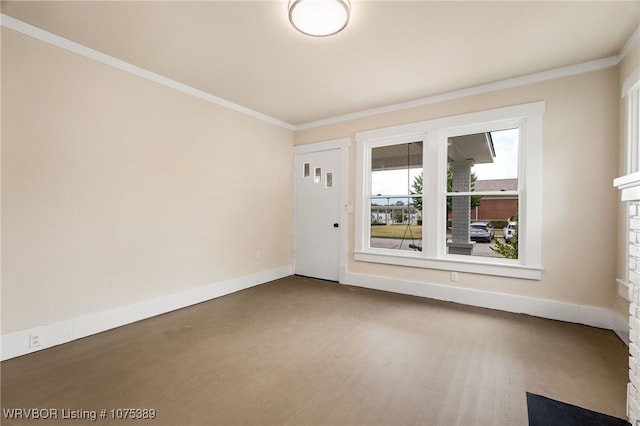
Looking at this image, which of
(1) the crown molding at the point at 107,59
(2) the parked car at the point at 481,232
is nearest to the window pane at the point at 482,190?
(2) the parked car at the point at 481,232

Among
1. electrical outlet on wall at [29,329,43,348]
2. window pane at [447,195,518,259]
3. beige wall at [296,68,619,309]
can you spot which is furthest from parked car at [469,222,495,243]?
electrical outlet on wall at [29,329,43,348]

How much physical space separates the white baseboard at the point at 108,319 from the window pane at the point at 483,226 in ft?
9.74

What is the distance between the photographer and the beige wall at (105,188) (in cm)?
228

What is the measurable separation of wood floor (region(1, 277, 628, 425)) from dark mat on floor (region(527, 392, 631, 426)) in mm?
56

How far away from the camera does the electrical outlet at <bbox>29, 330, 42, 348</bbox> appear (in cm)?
231

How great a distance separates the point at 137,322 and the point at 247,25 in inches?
116

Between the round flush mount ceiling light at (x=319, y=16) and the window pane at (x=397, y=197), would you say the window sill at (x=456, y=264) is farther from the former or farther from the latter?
the round flush mount ceiling light at (x=319, y=16)

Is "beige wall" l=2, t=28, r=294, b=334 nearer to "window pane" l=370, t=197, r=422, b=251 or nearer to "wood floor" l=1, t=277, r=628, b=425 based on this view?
"wood floor" l=1, t=277, r=628, b=425

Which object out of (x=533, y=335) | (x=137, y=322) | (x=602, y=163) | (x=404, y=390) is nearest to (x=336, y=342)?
(x=404, y=390)

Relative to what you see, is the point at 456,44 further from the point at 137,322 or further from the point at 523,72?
the point at 137,322

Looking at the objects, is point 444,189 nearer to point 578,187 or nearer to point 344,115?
point 578,187

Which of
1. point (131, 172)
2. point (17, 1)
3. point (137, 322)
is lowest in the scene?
point (137, 322)

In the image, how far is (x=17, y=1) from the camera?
2039 millimetres

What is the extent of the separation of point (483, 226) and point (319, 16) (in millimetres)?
2961
